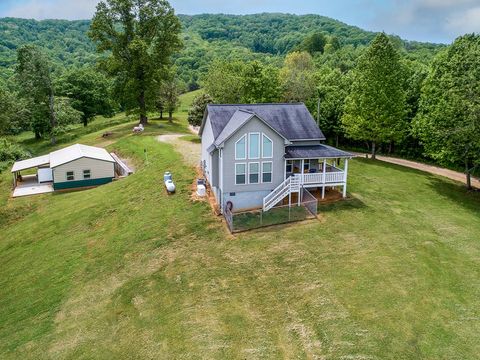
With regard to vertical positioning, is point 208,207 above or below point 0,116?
below

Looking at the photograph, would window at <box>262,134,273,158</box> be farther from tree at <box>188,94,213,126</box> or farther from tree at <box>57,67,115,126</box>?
tree at <box>57,67,115,126</box>

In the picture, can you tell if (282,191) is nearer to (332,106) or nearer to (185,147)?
(185,147)

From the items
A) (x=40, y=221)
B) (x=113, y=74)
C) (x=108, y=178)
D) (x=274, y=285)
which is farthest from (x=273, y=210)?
(x=113, y=74)

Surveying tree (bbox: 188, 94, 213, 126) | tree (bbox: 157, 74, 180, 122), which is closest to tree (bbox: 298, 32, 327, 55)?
tree (bbox: 157, 74, 180, 122)

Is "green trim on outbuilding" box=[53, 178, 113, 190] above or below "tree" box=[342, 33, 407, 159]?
below

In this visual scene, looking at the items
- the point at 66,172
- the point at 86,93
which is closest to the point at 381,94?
the point at 66,172

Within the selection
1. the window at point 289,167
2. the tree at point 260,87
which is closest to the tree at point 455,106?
the window at point 289,167

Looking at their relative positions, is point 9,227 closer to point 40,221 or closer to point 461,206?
point 40,221
